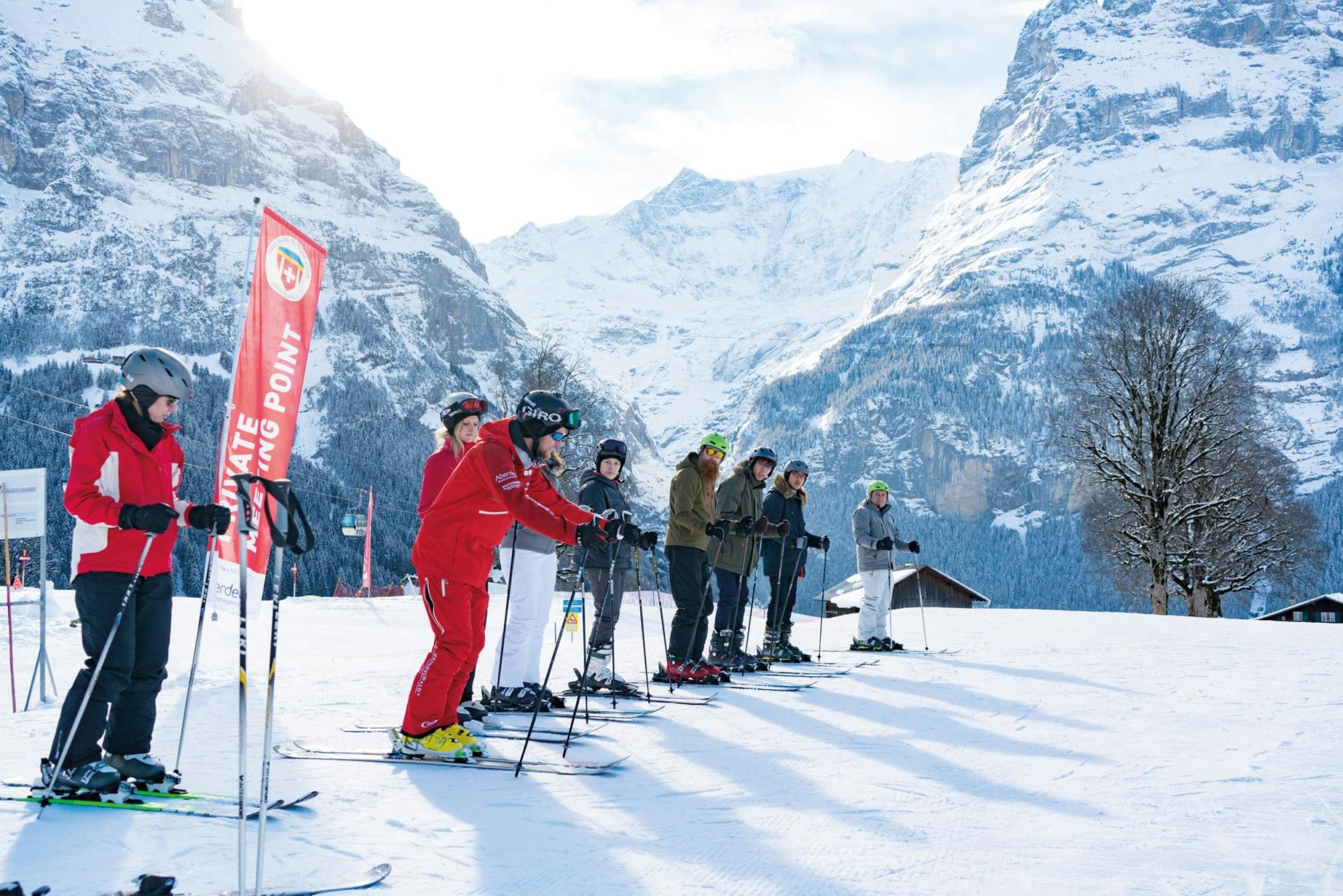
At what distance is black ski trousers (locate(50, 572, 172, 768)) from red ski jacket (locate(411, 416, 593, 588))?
114cm

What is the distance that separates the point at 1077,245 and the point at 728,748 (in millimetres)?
172089

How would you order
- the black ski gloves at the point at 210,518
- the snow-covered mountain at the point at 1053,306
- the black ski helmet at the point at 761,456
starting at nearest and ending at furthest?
the black ski gloves at the point at 210,518 < the black ski helmet at the point at 761,456 < the snow-covered mountain at the point at 1053,306

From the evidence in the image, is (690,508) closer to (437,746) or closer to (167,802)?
(437,746)

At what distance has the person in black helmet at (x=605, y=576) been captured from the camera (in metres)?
6.89

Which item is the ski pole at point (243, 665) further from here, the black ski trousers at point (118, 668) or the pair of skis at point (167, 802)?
the black ski trousers at point (118, 668)

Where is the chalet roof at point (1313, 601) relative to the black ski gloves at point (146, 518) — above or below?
below

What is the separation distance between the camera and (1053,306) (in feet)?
486

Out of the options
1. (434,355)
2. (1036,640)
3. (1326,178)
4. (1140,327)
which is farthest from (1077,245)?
(1036,640)

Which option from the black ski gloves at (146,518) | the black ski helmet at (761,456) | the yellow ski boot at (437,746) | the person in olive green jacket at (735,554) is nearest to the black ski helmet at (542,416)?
the yellow ski boot at (437,746)

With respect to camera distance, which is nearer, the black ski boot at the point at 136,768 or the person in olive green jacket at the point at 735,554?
the black ski boot at the point at 136,768

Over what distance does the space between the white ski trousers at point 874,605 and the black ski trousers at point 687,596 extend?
3.39 meters

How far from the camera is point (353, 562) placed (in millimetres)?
82625

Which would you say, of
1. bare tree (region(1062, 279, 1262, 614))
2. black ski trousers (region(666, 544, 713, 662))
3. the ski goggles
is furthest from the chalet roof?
the ski goggles

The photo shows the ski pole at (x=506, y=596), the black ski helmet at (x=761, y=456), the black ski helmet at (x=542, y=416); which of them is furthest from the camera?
the black ski helmet at (x=761, y=456)
